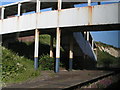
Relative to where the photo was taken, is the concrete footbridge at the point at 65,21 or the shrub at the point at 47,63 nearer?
the concrete footbridge at the point at 65,21

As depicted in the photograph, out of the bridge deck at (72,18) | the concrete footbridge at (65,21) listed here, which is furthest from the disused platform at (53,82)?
the bridge deck at (72,18)

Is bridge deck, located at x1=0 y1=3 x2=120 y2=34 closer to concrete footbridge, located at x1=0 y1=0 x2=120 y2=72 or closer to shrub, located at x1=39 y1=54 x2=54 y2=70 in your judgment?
concrete footbridge, located at x1=0 y1=0 x2=120 y2=72

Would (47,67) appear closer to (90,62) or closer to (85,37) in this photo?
(85,37)

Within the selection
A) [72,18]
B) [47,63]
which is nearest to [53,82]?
[72,18]

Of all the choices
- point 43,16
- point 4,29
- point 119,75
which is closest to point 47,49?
point 4,29

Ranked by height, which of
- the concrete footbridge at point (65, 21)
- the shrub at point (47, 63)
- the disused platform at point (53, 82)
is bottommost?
the disused platform at point (53, 82)

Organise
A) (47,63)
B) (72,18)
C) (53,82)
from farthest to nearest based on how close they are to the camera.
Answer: (47,63)
(72,18)
(53,82)

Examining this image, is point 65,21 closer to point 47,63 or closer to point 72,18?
point 72,18

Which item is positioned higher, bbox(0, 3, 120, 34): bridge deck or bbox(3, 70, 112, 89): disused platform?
bbox(0, 3, 120, 34): bridge deck

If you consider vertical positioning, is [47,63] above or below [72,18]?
below

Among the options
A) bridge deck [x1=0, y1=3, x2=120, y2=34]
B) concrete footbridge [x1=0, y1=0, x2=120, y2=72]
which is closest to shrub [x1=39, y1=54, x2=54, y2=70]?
concrete footbridge [x1=0, y1=0, x2=120, y2=72]

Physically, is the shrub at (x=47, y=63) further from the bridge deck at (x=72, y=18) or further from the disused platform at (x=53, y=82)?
the disused platform at (x=53, y=82)

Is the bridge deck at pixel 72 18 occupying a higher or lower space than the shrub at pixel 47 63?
higher

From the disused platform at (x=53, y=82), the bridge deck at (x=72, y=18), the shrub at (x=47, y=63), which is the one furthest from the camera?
the shrub at (x=47, y=63)
